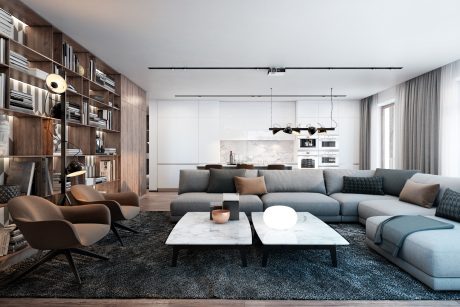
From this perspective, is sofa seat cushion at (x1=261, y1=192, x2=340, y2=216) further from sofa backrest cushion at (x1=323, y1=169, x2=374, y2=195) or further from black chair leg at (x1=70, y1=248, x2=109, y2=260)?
black chair leg at (x1=70, y1=248, x2=109, y2=260)

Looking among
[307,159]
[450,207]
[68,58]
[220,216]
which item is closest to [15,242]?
[220,216]

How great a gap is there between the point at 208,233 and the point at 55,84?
243 cm

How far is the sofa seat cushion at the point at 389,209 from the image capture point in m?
3.57

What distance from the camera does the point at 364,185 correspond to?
4.82 metres

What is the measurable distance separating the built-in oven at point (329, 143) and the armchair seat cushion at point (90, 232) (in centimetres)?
678

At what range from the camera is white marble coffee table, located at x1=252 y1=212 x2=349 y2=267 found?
261cm

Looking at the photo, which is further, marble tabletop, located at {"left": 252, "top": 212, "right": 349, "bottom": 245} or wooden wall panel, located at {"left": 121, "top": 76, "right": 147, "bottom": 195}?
wooden wall panel, located at {"left": 121, "top": 76, "right": 147, "bottom": 195}

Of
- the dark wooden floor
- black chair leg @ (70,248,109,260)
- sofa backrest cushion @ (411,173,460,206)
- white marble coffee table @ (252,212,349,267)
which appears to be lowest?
the dark wooden floor

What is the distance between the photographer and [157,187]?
841 cm

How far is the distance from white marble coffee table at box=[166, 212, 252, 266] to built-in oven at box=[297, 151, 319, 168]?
526 centimetres

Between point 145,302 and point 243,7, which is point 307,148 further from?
point 145,302

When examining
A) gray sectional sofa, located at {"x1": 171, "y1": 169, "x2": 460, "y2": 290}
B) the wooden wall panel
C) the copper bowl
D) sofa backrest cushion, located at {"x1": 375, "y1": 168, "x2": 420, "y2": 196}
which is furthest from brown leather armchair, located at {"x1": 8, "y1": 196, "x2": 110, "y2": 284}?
sofa backrest cushion, located at {"x1": 375, "y1": 168, "x2": 420, "y2": 196}

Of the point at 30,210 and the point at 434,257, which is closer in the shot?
the point at 434,257

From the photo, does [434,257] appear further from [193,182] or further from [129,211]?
[193,182]
